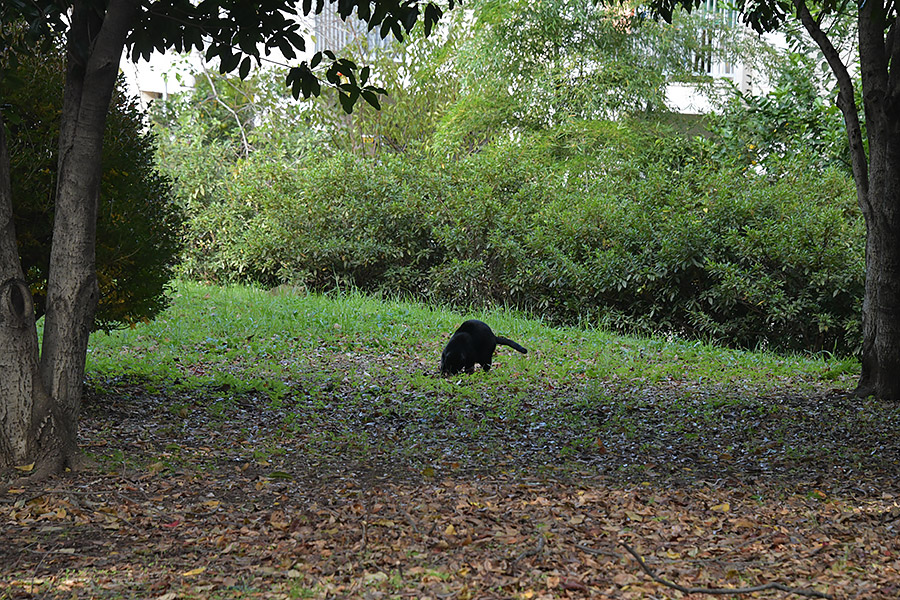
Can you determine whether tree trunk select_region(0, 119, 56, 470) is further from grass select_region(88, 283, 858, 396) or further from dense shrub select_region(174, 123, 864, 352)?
dense shrub select_region(174, 123, 864, 352)

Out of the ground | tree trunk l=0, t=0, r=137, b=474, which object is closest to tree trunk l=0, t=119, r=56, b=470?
tree trunk l=0, t=0, r=137, b=474

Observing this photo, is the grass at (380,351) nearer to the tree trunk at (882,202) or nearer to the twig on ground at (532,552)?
the tree trunk at (882,202)

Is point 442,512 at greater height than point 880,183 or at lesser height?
lesser

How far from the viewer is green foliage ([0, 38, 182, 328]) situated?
552 cm

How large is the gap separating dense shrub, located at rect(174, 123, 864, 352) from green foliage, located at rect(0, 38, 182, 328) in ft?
21.5

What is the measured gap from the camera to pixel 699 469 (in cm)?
512

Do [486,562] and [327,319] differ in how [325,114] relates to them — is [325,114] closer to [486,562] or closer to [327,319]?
[327,319]

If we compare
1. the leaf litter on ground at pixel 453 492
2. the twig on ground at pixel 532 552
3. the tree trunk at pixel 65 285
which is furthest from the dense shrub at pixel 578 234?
the tree trunk at pixel 65 285

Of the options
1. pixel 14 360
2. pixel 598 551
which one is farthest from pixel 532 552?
pixel 14 360

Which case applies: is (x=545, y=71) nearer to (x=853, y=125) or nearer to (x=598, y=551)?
(x=853, y=125)

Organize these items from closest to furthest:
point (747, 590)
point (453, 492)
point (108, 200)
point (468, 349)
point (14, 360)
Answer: point (747, 590), point (14, 360), point (453, 492), point (108, 200), point (468, 349)

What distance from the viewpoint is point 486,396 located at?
7.27 m

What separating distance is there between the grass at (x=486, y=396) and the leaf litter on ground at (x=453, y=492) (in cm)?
3

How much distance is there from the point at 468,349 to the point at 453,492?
12.0 ft
